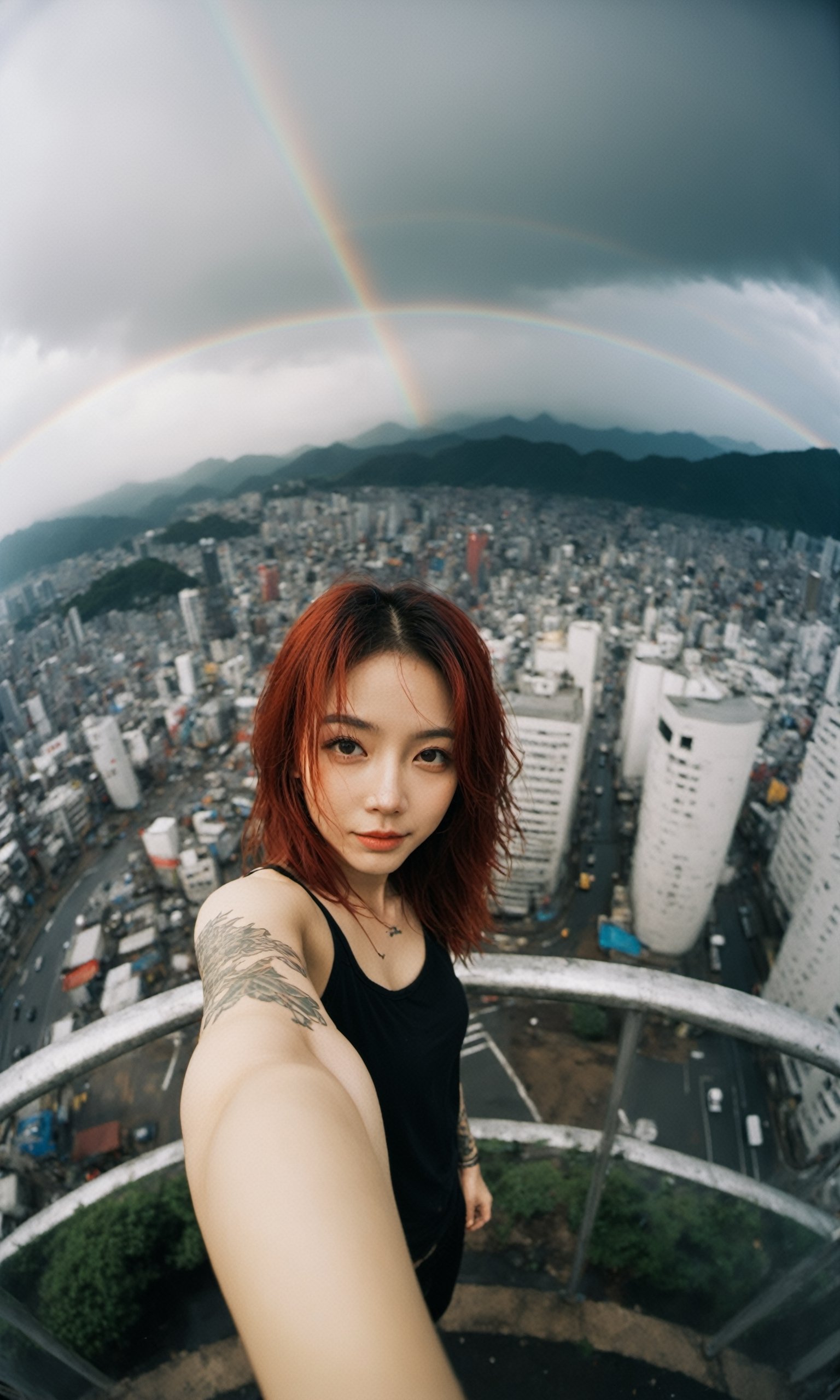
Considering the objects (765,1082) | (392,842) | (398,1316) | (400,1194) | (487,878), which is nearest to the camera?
(398,1316)

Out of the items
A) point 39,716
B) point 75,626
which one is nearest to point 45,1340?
point 39,716

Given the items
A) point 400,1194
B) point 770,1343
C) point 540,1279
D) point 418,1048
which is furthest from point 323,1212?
point 540,1279

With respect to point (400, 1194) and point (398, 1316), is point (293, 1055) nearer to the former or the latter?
point (398, 1316)

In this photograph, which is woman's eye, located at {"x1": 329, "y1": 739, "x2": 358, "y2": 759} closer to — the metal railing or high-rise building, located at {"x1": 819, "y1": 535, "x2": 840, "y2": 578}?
the metal railing

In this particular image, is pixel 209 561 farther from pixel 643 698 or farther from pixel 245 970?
pixel 245 970

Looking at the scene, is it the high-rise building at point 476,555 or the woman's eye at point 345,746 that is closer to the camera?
the woman's eye at point 345,746

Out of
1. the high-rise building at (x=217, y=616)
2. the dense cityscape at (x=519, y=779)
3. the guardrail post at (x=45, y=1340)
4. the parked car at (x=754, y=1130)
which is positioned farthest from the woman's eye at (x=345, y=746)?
the high-rise building at (x=217, y=616)

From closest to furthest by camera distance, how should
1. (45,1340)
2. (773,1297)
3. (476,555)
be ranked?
(45,1340) < (773,1297) < (476,555)

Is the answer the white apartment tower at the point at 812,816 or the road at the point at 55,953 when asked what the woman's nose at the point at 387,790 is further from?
the white apartment tower at the point at 812,816
